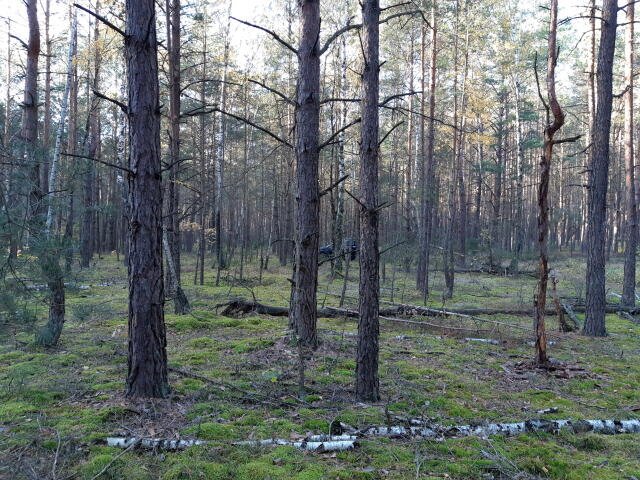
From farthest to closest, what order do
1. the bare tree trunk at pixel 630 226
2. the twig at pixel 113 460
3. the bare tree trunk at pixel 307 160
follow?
the bare tree trunk at pixel 630 226, the bare tree trunk at pixel 307 160, the twig at pixel 113 460

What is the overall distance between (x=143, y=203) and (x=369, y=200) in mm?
2309

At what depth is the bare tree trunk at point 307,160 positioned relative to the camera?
694cm

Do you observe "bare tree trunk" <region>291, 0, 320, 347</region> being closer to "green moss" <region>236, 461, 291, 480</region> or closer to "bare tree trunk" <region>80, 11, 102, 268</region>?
"bare tree trunk" <region>80, 11, 102, 268</region>

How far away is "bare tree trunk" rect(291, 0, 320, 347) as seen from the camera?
6941 mm

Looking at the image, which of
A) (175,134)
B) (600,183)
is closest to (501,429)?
(600,183)

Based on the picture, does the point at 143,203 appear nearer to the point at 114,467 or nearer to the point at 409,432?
the point at 114,467

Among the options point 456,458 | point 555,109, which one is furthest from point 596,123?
point 456,458

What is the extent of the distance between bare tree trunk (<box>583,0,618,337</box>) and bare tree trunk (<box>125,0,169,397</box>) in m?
9.16

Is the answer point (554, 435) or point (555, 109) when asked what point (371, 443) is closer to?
point (554, 435)

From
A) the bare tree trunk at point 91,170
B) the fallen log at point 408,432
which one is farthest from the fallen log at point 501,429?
the bare tree trunk at point 91,170

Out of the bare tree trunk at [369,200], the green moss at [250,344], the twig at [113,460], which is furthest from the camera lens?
the green moss at [250,344]

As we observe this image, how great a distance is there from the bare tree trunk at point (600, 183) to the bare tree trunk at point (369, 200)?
7.29 m

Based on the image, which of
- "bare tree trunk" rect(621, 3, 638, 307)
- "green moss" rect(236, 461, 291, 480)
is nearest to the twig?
"green moss" rect(236, 461, 291, 480)

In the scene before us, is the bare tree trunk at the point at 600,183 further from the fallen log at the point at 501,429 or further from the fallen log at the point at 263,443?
the fallen log at the point at 263,443
